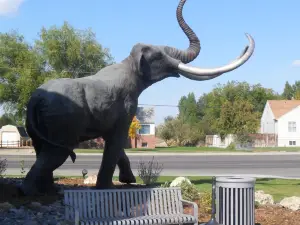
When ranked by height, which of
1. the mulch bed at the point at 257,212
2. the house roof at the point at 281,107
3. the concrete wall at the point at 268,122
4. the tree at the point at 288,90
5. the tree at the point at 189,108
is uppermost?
the tree at the point at 288,90

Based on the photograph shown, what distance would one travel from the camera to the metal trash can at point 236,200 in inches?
270

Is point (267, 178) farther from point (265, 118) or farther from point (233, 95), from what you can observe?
point (233, 95)

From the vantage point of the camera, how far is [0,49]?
42.1 meters

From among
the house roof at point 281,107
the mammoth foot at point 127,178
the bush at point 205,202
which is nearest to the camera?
the bush at point 205,202

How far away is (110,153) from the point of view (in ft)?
29.2

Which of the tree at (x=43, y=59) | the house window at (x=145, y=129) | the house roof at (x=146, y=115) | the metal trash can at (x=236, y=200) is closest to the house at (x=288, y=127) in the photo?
the house roof at (x=146, y=115)

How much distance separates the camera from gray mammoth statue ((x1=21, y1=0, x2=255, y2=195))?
27.0 ft

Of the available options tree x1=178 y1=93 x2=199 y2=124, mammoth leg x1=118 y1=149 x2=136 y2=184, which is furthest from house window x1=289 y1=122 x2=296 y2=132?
mammoth leg x1=118 y1=149 x2=136 y2=184

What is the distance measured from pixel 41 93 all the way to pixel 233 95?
226 ft

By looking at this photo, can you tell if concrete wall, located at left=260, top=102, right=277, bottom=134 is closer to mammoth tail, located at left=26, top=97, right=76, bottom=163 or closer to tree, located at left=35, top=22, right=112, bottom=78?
tree, located at left=35, top=22, right=112, bottom=78

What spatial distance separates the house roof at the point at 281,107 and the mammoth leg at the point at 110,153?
167 ft

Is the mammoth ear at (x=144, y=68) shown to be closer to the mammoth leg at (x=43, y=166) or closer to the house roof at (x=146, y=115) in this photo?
the mammoth leg at (x=43, y=166)

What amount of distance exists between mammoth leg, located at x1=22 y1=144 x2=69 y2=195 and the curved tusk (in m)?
2.46

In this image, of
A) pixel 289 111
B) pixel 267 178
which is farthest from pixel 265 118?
pixel 267 178
